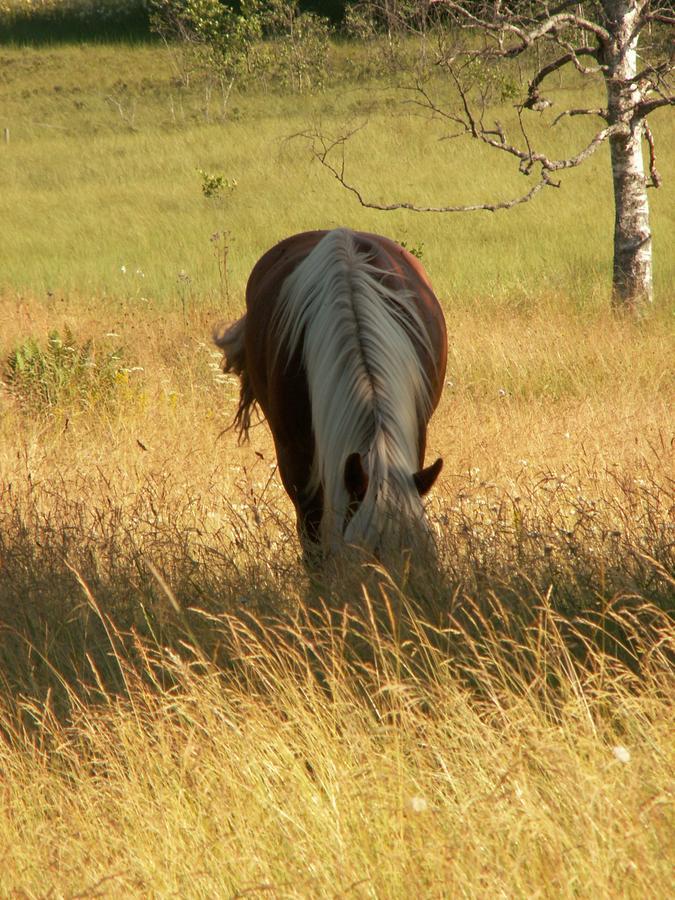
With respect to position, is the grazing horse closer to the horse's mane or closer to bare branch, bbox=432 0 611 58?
the horse's mane

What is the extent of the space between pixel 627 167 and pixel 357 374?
6751mm

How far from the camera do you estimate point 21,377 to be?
6750 mm

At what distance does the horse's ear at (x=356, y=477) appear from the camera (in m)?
2.79

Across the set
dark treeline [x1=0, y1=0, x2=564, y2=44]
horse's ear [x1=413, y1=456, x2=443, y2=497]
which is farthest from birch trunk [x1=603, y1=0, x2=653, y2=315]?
dark treeline [x1=0, y1=0, x2=564, y2=44]

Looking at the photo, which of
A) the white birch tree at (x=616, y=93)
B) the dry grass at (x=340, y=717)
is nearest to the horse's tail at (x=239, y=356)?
the dry grass at (x=340, y=717)

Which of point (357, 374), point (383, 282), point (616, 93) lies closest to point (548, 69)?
point (616, 93)

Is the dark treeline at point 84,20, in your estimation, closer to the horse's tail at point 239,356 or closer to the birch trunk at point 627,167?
the birch trunk at point 627,167

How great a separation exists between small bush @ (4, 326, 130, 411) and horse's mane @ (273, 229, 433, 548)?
9.51 ft

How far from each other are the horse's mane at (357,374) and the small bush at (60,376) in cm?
290

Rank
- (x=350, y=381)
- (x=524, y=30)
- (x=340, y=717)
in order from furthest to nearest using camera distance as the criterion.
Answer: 1. (x=524, y=30)
2. (x=350, y=381)
3. (x=340, y=717)

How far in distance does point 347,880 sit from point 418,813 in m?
0.20

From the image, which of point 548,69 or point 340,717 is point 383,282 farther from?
point 548,69

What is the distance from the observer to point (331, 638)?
2.50m

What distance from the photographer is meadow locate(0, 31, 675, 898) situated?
179 cm
